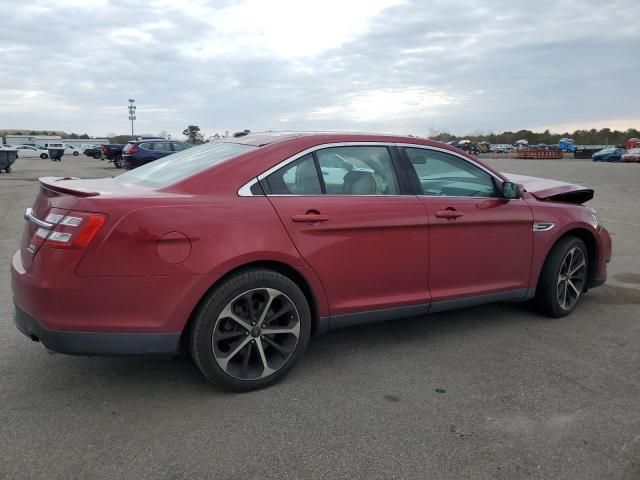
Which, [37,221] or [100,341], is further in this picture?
[37,221]

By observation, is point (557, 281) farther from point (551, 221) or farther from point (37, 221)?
point (37, 221)

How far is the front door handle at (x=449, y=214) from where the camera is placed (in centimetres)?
388

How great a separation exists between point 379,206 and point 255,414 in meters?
1.55

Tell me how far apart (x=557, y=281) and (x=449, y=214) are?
1.39 m

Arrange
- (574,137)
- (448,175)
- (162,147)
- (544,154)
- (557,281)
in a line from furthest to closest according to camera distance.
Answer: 1. (574,137)
2. (544,154)
3. (162,147)
4. (557,281)
5. (448,175)

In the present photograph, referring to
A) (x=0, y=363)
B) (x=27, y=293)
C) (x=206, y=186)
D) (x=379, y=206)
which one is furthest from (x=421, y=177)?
(x=0, y=363)

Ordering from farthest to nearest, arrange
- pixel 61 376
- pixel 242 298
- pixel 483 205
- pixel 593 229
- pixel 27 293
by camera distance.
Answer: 1. pixel 593 229
2. pixel 483 205
3. pixel 61 376
4. pixel 242 298
5. pixel 27 293

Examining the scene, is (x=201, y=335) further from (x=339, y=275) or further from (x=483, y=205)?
(x=483, y=205)

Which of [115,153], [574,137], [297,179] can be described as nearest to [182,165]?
[297,179]

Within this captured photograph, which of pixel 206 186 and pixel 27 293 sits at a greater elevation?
pixel 206 186

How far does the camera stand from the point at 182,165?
3.69 meters

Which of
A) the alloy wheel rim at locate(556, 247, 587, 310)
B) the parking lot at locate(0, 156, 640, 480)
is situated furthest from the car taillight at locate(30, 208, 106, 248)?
the alloy wheel rim at locate(556, 247, 587, 310)

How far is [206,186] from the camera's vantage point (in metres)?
3.20

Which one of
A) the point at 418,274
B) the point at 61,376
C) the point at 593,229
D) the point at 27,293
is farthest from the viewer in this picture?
the point at 593,229
